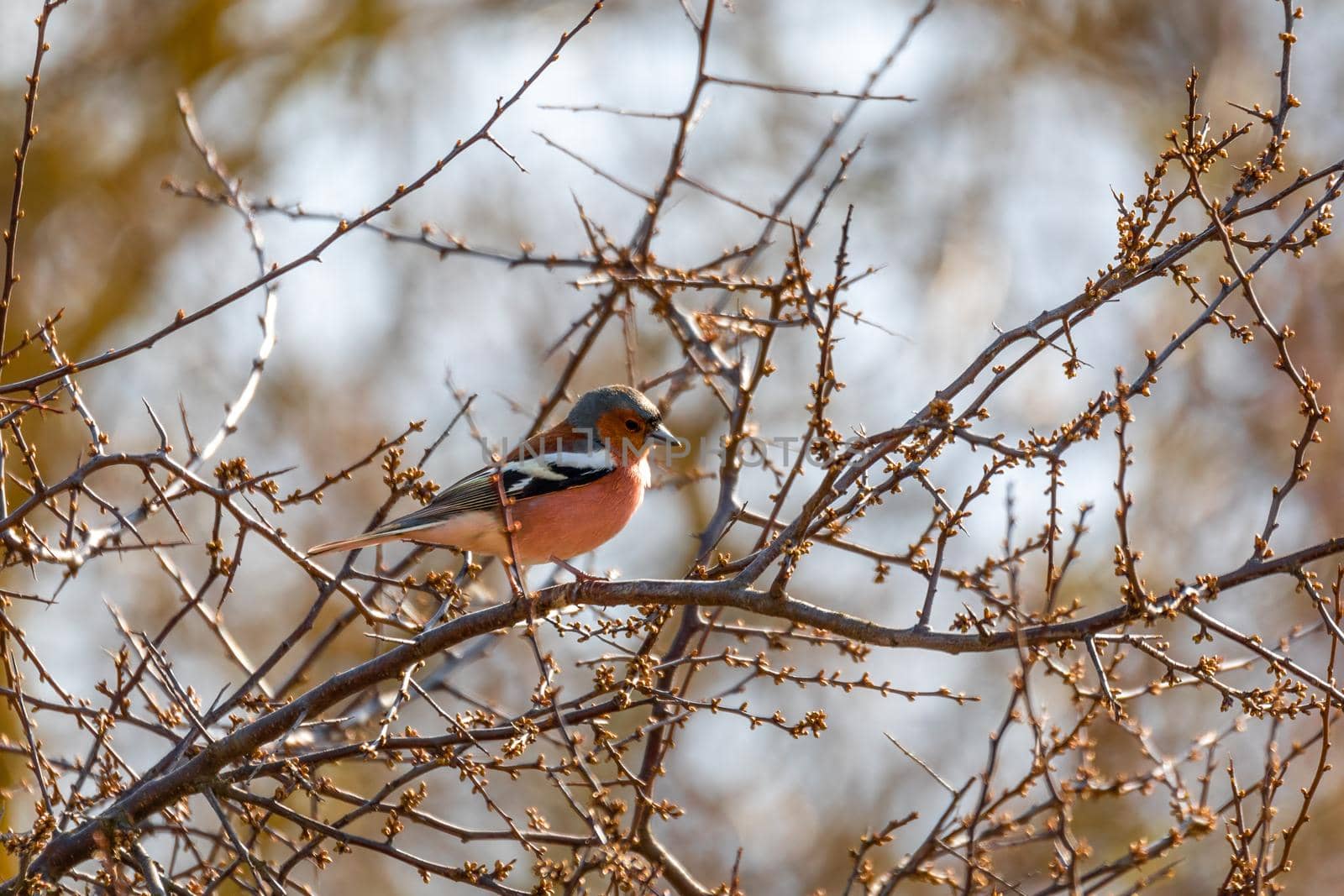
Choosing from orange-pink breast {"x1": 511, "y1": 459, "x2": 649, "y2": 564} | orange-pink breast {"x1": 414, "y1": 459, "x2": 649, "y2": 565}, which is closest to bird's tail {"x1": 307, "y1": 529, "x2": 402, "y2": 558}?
orange-pink breast {"x1": 414, "y1": 459, "x2": 649, "y2": 565}

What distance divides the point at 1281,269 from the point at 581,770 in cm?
1294

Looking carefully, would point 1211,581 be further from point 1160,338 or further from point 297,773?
point 1160,338

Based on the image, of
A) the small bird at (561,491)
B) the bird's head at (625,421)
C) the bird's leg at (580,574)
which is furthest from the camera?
the bird's head at (625,421)

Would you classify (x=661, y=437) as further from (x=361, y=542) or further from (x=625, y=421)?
(x=361, y=542)

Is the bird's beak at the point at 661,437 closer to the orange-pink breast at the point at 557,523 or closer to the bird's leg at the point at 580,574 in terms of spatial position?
the orange-pink breast at the point at 557,523

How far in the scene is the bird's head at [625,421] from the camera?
7473 millimetres

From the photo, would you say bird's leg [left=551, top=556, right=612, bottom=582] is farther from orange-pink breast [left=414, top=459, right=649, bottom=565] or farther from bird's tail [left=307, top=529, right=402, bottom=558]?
bird's tail [left=307, top=529, right=402, bottom=558]

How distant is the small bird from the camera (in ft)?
21.0

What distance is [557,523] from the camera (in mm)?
6793

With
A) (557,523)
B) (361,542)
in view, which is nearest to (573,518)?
(557,523)

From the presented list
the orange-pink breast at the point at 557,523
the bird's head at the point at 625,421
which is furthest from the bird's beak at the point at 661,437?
the orange-pink breast at the point at 557,523

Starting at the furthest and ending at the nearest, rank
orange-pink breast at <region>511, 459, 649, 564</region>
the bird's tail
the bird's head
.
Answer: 1. the bird's head
2. orange-pink breast at <region>511, 459, 649, 564</region>
3. the bird's tail

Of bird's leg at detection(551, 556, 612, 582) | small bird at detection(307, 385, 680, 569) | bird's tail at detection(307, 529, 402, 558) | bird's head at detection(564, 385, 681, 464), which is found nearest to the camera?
bird's leg at detection(551, 556, 612, 582)

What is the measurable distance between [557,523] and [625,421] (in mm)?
1016
